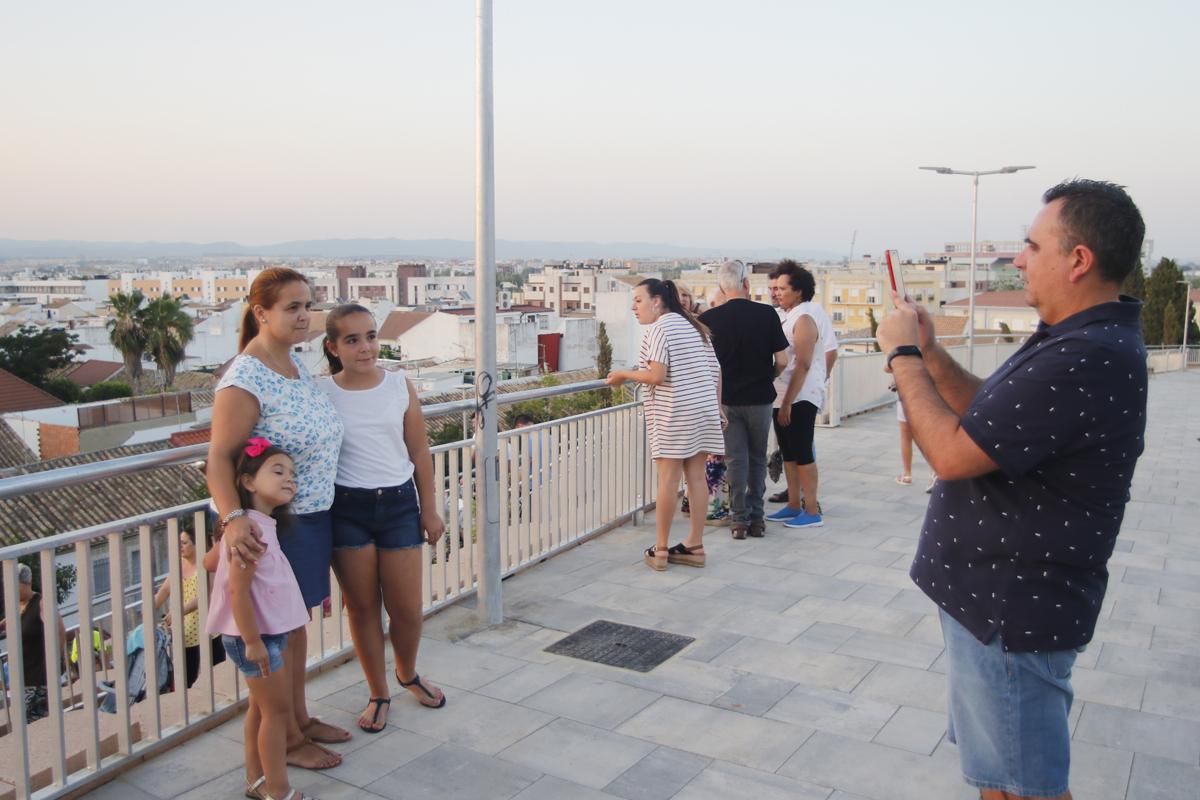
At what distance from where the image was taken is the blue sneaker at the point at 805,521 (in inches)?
270

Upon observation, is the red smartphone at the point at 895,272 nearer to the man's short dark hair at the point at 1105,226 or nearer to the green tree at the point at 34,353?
the man's short dark hair at the point at 1105,226

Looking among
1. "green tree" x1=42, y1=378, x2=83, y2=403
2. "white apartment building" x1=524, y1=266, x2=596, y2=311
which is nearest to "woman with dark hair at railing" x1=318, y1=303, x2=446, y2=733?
"green tree" x1=42, y1=378, x2=83, y2=403

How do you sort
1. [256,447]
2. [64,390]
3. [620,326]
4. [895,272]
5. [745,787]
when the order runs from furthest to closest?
[620,326]
[64,390]
[745,787]
[256,447]
[895,272]

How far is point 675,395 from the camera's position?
5.59 meters

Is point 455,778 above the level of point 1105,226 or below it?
below

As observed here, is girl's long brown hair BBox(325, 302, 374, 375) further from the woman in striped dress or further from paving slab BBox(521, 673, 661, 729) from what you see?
the woman in striped dress

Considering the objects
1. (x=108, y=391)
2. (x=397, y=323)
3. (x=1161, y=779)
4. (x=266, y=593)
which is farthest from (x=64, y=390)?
(x=1161, y=779)

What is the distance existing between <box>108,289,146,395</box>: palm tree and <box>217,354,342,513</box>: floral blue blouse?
65244 mm

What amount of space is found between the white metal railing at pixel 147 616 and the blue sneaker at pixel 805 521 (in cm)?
212

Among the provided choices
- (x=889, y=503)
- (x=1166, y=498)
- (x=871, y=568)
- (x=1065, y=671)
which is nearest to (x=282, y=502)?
(x=1065, y=671)

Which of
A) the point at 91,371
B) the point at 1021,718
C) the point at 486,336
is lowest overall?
the point at 91,371

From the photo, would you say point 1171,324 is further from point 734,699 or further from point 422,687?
point 422,687

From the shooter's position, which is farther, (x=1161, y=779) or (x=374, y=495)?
(x=374, y=495)

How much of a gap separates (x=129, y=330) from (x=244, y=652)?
2643 inches
